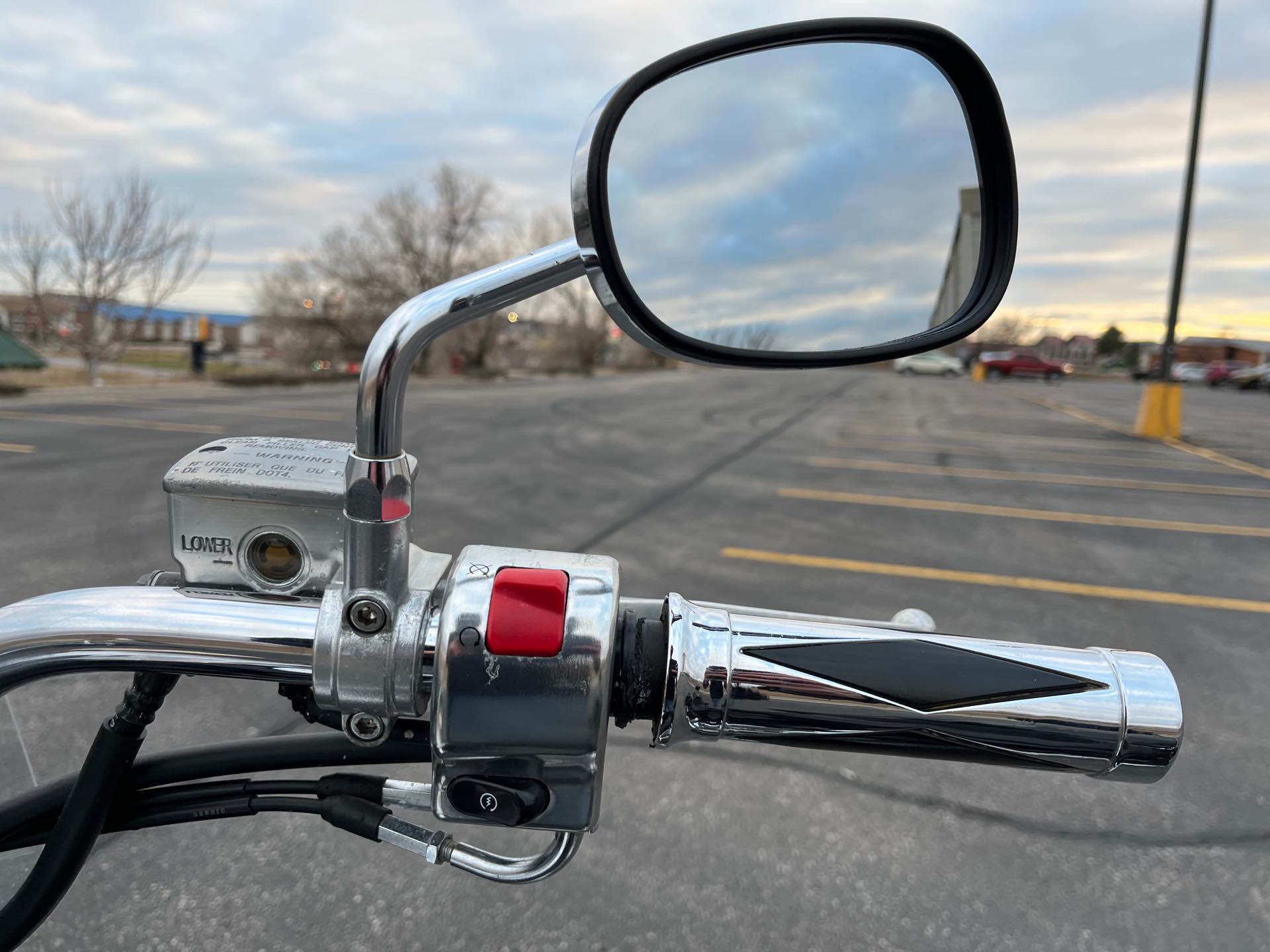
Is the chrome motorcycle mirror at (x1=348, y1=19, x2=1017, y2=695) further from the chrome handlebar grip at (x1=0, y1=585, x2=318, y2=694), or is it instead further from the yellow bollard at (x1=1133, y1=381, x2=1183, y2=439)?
the yellow bollard at (x1=1133, y1=381, x2=1183, y2=439)

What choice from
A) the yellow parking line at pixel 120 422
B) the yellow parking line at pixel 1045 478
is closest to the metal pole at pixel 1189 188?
the yellow parking line at pixel 1045 478

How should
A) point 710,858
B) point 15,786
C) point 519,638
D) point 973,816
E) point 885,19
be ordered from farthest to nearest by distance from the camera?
point 973,816 < point 710,858 < point 15,786 < point 885,19 < point 519,638

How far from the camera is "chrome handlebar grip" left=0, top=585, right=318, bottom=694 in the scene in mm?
916

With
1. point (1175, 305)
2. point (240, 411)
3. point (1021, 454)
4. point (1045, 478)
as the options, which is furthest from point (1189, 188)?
point (240, 411)

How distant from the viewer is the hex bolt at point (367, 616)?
2.88ft

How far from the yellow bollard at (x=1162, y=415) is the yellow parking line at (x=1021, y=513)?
898 centimetres

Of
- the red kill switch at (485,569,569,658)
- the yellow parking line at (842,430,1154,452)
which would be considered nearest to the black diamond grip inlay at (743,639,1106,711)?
the red kill switch at (485,569,569,658)

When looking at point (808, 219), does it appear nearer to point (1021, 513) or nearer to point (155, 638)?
point (155, 638)

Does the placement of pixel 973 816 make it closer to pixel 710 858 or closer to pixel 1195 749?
pixel 710 858

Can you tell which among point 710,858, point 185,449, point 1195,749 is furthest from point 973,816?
point 185,449

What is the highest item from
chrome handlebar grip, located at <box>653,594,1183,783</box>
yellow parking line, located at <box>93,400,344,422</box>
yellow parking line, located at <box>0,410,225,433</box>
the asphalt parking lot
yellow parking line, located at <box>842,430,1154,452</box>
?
chrome handlebar grip, located at <box>653,594,1183,783</box>

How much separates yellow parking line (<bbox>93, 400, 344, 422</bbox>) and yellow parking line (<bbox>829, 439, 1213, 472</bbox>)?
805 cm

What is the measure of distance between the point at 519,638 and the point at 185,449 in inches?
385

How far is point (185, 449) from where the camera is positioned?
934 centimetres
